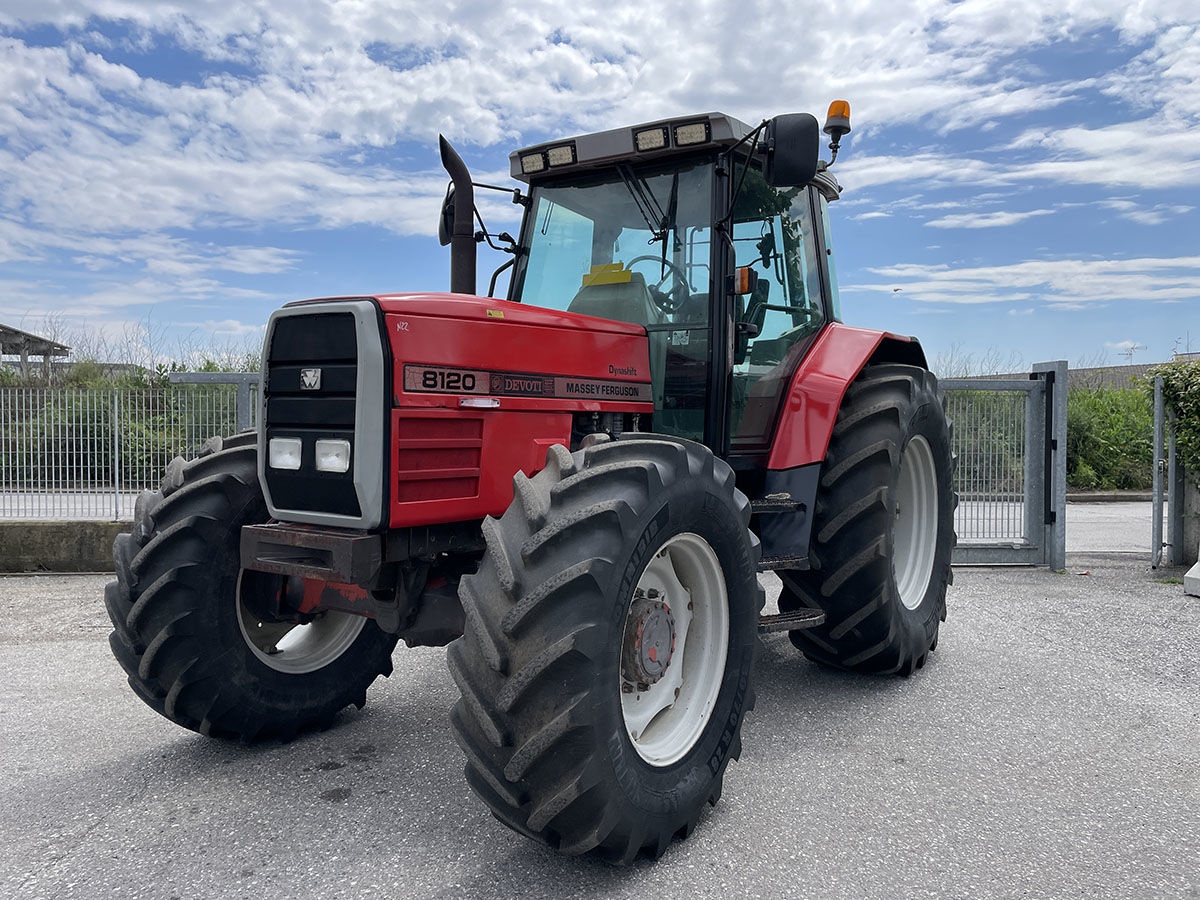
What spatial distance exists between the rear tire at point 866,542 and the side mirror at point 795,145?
132 cm

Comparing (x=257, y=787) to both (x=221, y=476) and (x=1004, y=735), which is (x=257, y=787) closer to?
(x=221, y=476)

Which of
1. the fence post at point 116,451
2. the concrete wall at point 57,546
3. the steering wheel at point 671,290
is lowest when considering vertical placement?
the concrete wall at point 57,546

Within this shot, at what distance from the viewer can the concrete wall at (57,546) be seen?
7723mm

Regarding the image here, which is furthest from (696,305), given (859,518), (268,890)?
(268,890)

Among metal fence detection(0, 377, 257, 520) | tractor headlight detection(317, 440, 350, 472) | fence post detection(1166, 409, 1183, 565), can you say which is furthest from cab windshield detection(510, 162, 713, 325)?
fence post detection(1166, 409, 1183, 565)

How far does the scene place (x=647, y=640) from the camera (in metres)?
2.91

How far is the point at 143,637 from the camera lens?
335 centimetres

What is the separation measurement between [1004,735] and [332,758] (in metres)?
2.75

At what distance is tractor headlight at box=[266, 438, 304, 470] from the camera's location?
3.05m

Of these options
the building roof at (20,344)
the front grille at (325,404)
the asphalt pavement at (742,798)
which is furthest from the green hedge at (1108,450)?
the building roof at (20,344)

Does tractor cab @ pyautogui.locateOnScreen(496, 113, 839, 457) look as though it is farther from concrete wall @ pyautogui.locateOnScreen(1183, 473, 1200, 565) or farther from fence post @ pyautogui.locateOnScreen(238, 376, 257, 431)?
concrete wall @ pyautogui.locateOnScreen(1183, 473, 1200, 565)

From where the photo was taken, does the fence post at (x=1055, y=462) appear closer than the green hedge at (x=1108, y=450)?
Yes

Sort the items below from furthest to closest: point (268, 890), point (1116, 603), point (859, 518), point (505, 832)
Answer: point (1116, 603) → point (859, 518) → point (505, 832) → point (268, 890)

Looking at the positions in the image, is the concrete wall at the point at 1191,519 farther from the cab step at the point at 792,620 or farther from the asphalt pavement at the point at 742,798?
the cab step at the point at 792,620
